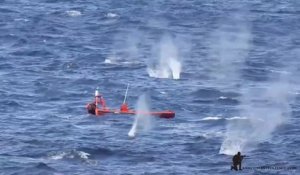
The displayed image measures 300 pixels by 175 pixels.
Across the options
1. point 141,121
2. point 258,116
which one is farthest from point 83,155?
point 258,116

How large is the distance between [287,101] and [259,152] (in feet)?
105

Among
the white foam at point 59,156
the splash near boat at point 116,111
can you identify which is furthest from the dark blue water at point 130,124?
the splash near boat at point 116,111

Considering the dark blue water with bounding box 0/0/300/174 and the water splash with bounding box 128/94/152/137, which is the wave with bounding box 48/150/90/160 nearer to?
the dark blue water with bounding box 0/0/300/174

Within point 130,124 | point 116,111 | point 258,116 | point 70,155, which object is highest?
point 116,111

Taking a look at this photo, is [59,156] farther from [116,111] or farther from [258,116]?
[258,116]

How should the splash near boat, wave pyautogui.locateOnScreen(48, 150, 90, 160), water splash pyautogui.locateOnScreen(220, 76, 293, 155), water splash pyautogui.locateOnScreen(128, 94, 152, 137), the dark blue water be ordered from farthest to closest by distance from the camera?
the splash near boat, water splash pyautogui.locateOnScreen(128, 94, 152, 137), water splash pyautogui.locateOnScreen(220, 76, 293, 155), wave pyautogui.locateOnScreen(48, 150, 90, 160), the dark blue water

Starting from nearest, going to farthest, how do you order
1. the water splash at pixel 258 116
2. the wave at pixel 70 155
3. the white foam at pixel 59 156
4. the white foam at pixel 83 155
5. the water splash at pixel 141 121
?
the white foam at pixel 59 156, the wave at pixel 70 155, the white foam at pixel 83 155, the water splash at pixel 258 116, the water splash at pixel 141 121

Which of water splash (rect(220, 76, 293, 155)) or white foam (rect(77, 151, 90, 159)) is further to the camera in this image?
water splash (rect(220, 76, 293, 155))

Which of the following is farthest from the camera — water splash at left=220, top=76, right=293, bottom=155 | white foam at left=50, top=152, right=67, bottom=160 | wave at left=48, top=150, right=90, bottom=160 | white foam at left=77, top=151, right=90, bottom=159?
water splash at left=220, top=76, right=293, bottom=155

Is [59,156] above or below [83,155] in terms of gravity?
below

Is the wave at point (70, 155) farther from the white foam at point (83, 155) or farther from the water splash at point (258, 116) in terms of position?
the water splash at point (258, 116)

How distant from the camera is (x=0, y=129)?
15538 cm

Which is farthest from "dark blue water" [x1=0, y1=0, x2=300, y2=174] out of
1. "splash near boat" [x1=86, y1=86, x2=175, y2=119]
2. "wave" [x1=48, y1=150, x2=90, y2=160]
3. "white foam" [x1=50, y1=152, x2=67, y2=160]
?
"splash near boat" [x1=86, y1=86, x2=175, y2=119]

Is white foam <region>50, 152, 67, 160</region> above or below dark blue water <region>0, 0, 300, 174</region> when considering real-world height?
below
